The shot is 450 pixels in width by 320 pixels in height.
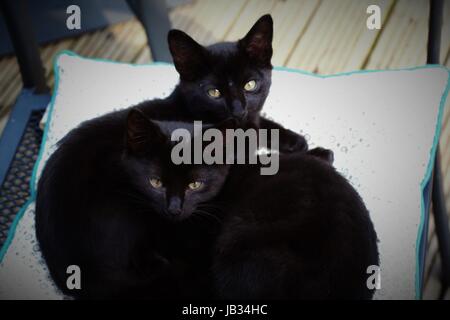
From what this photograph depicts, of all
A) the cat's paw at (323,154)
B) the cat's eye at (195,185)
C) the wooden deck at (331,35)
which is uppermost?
the wooden deck at (331,35)

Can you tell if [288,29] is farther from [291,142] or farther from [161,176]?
[161,176]

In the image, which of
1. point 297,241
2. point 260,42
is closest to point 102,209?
point 297,241

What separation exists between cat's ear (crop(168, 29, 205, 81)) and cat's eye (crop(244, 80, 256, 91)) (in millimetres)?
108

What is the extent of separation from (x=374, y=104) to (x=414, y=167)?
0.21 metres

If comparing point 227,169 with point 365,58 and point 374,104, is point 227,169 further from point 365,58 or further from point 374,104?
point 365,58

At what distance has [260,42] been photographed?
123 centimetres

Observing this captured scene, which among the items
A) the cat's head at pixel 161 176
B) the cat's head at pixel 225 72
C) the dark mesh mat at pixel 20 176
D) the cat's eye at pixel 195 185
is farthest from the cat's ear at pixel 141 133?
the dark mesh mat at pixel 20 176

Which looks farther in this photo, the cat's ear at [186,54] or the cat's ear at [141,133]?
the cat's ear at [186,54]

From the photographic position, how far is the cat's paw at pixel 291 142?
1.37 metres

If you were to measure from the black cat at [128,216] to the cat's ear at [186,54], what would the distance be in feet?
0.60

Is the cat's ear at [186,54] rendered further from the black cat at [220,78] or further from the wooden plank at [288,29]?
the wooden plank at [288,29]

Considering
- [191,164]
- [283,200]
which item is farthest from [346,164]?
[191,164]

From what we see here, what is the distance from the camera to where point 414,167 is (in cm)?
129

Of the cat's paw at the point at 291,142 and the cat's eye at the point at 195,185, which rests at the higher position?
the cat's paw at the point at 291,142
